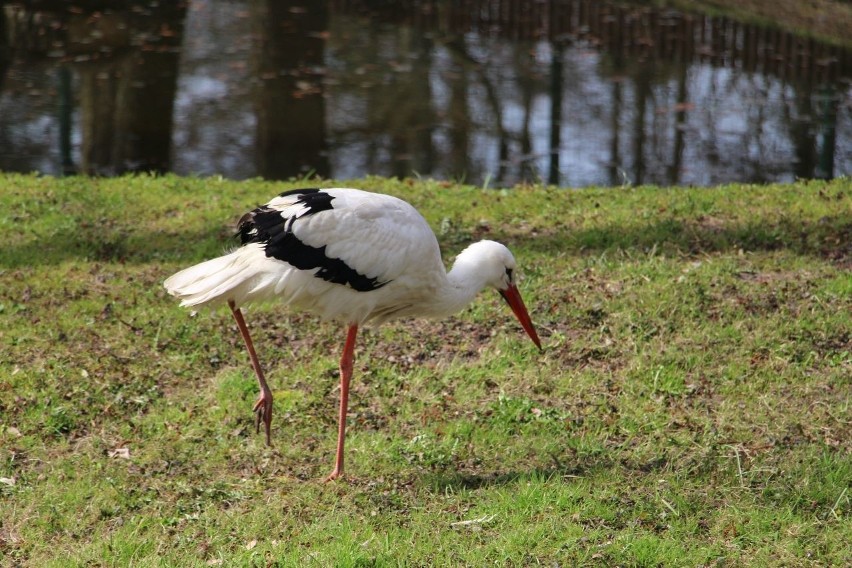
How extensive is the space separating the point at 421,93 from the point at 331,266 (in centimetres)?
A: 698

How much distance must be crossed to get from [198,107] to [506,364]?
6447 mm

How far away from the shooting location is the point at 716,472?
471cm

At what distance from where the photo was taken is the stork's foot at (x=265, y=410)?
16.1 ft

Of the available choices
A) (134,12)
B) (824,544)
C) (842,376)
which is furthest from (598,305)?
(134,12)

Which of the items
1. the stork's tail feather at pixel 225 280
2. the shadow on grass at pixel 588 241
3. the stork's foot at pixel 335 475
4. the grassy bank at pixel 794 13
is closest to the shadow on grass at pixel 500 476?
the stork's foot at pixel 335 475

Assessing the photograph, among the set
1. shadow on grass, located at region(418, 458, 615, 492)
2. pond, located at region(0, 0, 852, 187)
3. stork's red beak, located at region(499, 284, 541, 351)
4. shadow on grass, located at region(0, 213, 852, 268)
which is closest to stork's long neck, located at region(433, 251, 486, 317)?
stork's red beak, located at region(499, 284, 541, 351)

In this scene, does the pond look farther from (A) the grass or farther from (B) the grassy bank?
(A) the grass

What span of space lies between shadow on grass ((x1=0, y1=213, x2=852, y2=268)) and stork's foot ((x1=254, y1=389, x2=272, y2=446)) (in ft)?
6.53

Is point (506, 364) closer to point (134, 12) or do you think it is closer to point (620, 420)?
point (620, 420)

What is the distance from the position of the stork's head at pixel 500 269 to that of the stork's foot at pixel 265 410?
115 cm

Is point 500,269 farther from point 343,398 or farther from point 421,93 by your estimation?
point 421,93

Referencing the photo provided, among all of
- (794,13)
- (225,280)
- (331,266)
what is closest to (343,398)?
(331,266)

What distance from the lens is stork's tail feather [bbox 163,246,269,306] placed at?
4.79m

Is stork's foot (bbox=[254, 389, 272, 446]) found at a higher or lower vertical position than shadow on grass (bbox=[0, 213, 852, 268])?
lower
